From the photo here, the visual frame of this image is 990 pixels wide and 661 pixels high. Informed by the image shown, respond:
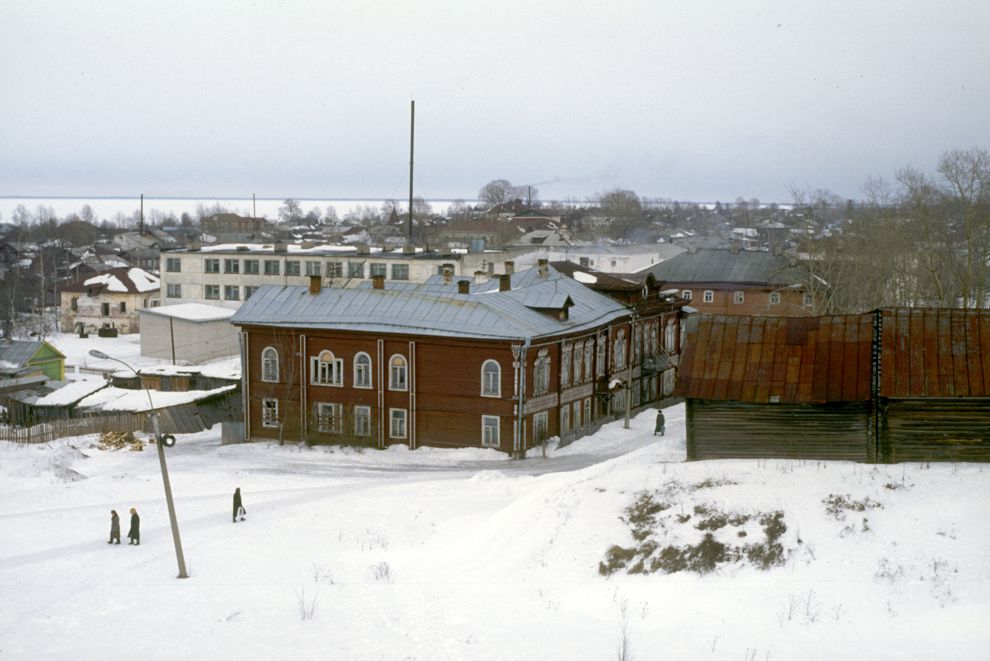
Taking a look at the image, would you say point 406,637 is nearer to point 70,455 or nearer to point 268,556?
point 268,556

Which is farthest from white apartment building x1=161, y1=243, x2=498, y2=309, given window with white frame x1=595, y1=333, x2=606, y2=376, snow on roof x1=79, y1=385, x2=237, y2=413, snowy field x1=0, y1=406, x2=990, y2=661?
snowy field x1=0, y1=406, x2=990, y2=661

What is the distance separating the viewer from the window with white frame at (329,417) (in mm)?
45106

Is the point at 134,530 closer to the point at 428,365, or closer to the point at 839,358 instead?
the point at 428,365

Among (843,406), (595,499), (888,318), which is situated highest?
(888,318)

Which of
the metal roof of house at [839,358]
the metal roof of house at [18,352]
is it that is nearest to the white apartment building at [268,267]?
the metal roof of house at [18,352]

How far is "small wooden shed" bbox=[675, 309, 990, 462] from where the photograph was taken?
25.3 metres

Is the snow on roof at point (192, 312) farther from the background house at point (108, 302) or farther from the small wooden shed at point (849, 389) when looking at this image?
the small wooden shed at point (849, 389)

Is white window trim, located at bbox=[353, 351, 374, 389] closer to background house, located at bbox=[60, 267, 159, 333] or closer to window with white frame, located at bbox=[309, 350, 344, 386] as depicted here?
window with white frame, located at bbox=[309, 350, 344, 386]

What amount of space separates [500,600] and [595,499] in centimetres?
408

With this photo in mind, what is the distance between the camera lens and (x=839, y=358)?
26.9 m

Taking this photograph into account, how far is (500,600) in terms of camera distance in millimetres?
21984

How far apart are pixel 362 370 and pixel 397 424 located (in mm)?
2733

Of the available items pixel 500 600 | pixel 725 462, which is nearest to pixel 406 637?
pixel 500 600

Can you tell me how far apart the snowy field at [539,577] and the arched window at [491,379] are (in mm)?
10797
